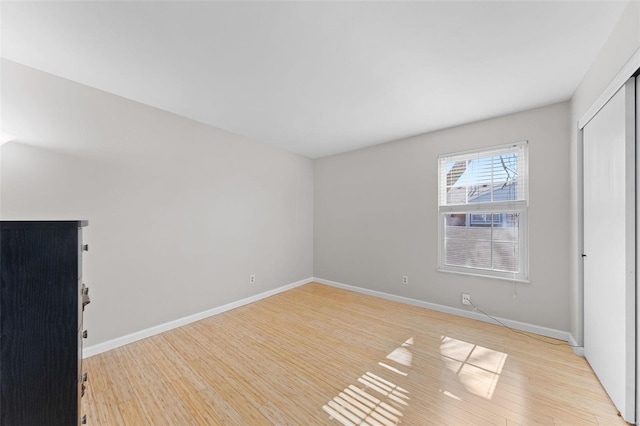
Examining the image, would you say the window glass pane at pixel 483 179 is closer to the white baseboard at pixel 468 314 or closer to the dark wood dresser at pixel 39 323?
the white baseboard at pixel 468 314

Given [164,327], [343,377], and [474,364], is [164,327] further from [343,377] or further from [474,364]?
[474,364]

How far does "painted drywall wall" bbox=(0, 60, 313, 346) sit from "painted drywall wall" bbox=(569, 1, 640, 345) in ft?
11.8

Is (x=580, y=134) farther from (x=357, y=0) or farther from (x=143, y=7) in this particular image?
(x=143, y=7)

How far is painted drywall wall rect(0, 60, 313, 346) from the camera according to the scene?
6.63 feet

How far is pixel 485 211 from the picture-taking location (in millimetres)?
2977

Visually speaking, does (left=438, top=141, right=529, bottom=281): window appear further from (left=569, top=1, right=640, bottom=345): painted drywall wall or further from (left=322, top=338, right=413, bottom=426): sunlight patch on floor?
(left=322, top=338, right=413, bottom=426): sunlight patch on floor

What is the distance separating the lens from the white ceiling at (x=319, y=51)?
1456 millimetres

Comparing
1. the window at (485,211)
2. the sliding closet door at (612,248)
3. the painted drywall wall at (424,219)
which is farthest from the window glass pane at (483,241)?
the sliding closet door at (612,248)

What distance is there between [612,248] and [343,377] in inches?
83.3

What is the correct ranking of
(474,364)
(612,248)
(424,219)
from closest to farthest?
(612,248) < (474,364) < (424,219)

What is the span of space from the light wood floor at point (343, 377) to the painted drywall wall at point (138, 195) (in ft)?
1.60

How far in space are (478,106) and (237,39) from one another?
2443 mm

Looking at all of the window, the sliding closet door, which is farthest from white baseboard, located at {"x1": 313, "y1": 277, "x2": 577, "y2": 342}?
the window

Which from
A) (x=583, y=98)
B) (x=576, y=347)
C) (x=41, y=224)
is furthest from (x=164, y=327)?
(x=583, y=98)
